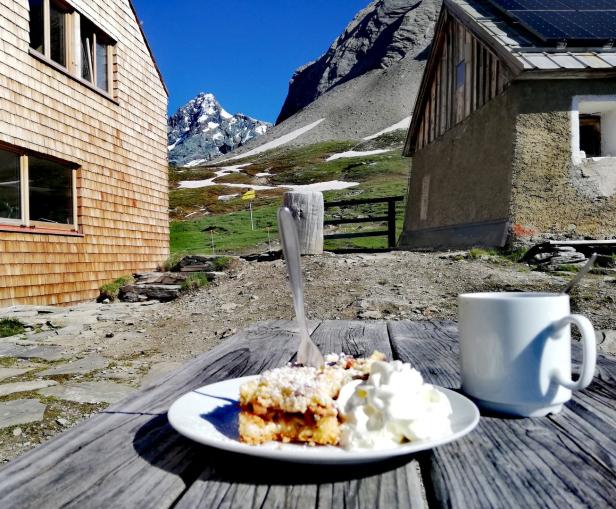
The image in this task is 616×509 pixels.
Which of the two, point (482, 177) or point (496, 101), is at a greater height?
point (496, 101)

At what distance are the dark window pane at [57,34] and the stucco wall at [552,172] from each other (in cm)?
726

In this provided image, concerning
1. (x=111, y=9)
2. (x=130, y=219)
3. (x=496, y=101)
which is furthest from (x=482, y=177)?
(x=111, y=9)

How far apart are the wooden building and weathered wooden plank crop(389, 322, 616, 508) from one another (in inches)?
280

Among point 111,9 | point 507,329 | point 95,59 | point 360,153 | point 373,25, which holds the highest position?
point 373,25

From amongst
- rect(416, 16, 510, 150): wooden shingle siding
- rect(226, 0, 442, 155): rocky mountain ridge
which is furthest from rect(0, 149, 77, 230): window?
rect(226, 0, 442, 155): rocky mountain ridge

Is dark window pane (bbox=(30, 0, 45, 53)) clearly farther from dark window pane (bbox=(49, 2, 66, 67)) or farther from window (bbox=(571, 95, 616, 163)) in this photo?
window (bbox=(571, 95, 616, 163))

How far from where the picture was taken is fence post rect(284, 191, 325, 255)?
8.65m

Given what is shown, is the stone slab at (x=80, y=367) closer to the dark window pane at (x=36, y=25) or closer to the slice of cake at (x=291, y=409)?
the slice of cake at (x=291, y=409)

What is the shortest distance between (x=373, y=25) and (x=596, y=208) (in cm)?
11319

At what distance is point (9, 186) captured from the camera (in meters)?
6.86

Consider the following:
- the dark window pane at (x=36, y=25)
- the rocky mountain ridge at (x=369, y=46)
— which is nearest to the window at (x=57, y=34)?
the dark window pane at (x=36, y=25)

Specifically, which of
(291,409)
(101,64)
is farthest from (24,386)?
(101,64)

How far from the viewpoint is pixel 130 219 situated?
9.49m

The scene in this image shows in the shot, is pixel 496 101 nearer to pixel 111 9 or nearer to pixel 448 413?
pixel 111 9
